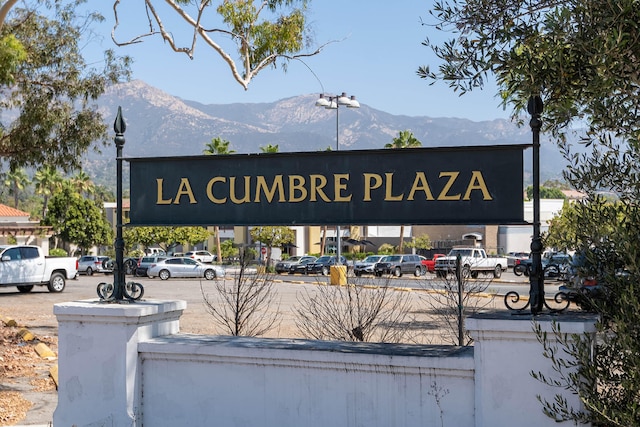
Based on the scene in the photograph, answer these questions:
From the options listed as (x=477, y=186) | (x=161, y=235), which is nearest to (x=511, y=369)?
(x=477, y=186)

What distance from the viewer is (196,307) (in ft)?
82.7


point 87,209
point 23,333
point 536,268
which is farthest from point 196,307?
point 87,209

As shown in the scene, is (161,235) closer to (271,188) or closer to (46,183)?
(46,183)

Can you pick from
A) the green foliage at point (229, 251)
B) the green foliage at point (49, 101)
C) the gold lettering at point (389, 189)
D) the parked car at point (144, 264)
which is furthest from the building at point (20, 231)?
the gold lettering at point (389, 189)

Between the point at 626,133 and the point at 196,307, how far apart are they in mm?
21392

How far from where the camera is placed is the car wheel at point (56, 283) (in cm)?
3078

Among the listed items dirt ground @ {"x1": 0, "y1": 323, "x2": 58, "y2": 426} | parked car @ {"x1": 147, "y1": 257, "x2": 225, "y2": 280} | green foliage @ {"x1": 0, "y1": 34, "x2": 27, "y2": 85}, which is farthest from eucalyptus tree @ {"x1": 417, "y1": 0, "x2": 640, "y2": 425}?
Result: parked car @ {"x1": 147, "y1": 257, "x2": 225, "y2": 280}

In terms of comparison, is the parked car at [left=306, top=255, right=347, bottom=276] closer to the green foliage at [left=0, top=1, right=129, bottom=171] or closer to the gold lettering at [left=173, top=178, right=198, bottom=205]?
the green foliage at [left=0, top=1, right=129, bottom=171]

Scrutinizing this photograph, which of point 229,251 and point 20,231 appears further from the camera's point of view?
point 229,251

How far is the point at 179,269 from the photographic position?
4550cm

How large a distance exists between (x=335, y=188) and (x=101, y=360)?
2328 mm

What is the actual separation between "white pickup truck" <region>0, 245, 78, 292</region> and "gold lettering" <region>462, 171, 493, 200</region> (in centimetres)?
2646

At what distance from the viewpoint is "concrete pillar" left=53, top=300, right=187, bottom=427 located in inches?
252

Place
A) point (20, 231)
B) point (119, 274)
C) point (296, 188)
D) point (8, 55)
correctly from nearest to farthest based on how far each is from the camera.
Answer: point (296, 188), point (119, 274), point (8, 55), point (20, 231)
